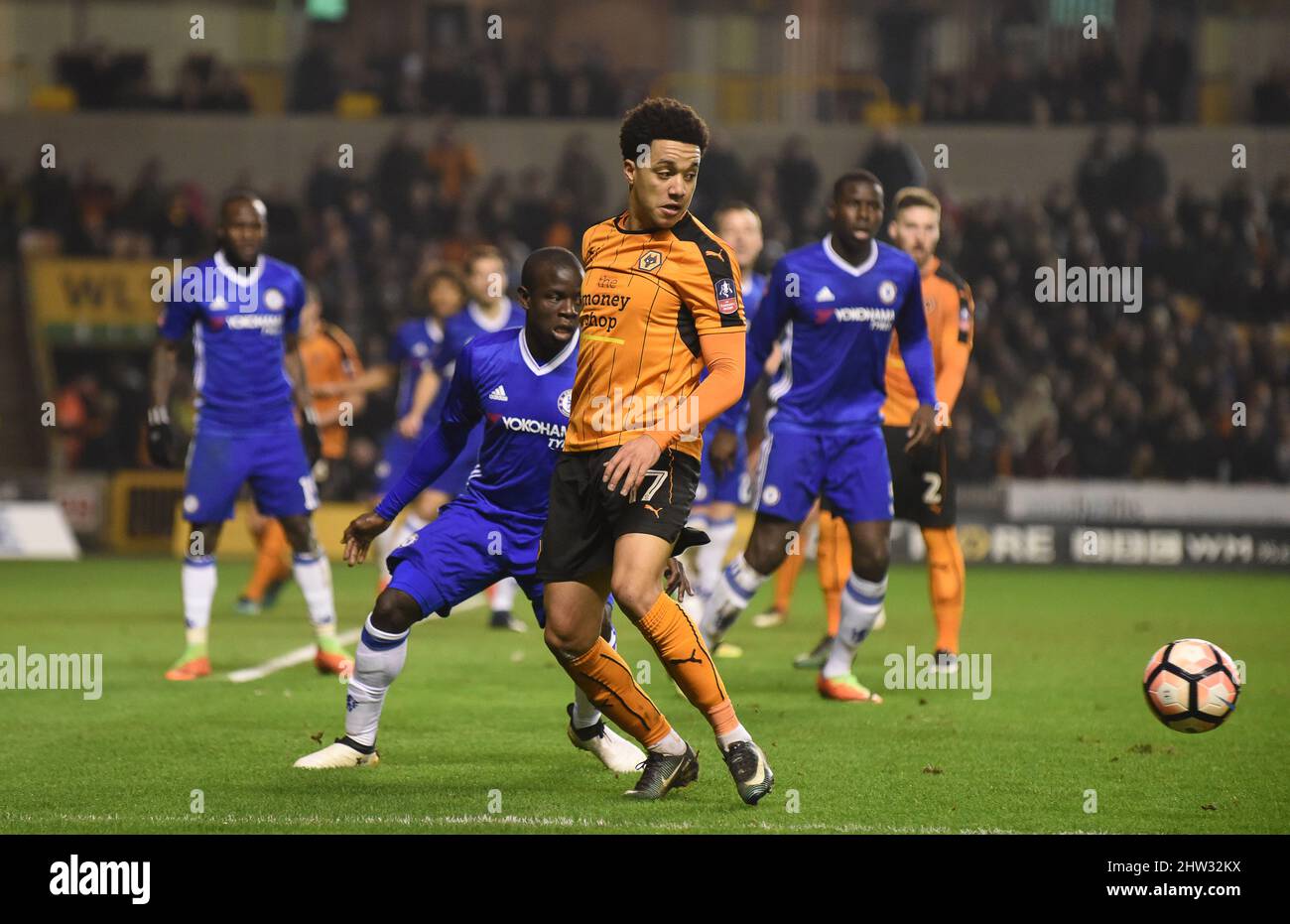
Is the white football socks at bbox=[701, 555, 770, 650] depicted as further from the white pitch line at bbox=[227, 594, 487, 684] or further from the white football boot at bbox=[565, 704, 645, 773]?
the white football boot at bbox=[565, 704, 645, 773]

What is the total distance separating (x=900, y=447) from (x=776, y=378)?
2723 millimetres

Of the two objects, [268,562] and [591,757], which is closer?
[591,757]

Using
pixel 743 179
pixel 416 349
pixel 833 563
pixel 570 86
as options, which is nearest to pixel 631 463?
pixel 833 563

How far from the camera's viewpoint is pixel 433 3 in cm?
2802

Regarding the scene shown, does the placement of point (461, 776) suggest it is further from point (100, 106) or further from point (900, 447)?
point (100, 106)

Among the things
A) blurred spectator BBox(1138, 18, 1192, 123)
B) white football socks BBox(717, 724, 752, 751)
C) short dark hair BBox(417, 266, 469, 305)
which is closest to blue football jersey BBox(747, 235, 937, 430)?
white football socks BBox(717, 724, 752, 751)

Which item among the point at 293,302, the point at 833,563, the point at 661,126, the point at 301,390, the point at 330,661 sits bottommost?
the point at 330,661

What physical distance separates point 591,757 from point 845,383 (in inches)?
96.4

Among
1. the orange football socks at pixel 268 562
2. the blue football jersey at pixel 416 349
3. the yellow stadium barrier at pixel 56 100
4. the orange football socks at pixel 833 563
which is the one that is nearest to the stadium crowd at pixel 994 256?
the yellow stadium barrier at pixel 56 100

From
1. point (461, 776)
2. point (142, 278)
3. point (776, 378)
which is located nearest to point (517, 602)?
point (776, 378)

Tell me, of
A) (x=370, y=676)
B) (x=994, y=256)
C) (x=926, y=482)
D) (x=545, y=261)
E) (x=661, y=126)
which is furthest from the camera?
(x=994, y=256)

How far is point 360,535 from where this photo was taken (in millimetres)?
6262

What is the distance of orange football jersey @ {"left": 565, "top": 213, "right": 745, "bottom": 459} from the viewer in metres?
5.69

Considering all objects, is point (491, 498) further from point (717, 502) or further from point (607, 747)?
point (717, 502)
